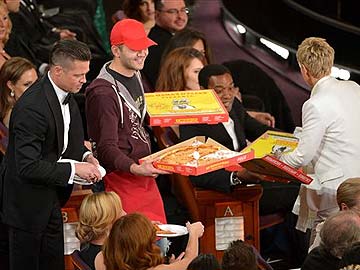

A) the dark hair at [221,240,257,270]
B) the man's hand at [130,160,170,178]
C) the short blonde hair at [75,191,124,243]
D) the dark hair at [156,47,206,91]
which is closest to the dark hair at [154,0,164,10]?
the dark hair at [156,47,206,91]

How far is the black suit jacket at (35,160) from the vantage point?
18.0 ft

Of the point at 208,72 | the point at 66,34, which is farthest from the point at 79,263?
the point at 66,34

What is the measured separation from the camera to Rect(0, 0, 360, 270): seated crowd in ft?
16.8

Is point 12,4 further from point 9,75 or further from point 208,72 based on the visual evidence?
point 208,72

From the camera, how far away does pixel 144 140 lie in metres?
6.03

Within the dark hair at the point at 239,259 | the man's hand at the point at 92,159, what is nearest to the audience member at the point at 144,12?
the man's hand at the point at 92,159

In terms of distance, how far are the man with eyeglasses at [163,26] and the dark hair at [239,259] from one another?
10.4 feet

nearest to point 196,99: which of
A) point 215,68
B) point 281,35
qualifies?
point 215,68

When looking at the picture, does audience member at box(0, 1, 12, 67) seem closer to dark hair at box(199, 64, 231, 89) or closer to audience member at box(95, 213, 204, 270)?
dark hair at box(199, 64, 231, 89)

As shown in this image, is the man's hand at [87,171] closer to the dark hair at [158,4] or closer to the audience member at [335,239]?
the audience member at [335,239]

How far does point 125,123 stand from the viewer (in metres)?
5.94

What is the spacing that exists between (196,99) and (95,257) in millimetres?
1225

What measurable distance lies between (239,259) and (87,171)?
1027 mm

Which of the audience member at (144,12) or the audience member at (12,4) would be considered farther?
the audience member at (144,12)
